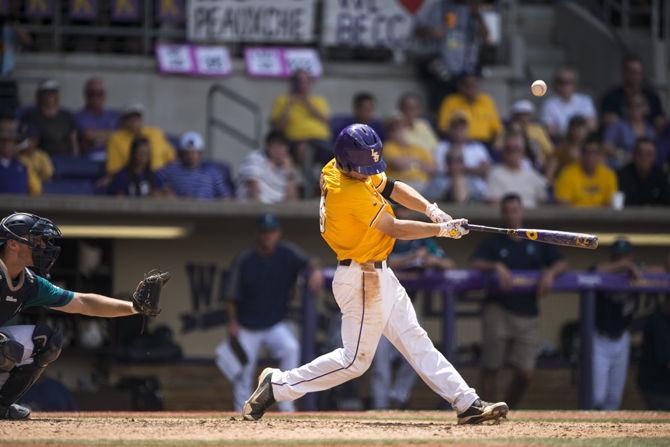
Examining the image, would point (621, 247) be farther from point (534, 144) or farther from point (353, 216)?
point (353, 216)

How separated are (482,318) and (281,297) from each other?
5.77 ft

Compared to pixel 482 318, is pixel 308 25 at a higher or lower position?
higher

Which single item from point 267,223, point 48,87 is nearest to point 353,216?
point 267,223

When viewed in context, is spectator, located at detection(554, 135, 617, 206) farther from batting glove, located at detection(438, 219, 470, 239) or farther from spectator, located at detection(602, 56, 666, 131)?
batting glove, located at detection(438, 219, 470, 239)

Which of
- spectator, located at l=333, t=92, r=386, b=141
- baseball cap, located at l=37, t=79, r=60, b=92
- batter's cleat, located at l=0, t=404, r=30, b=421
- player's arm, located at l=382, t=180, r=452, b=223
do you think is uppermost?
baseball cap, located at l=37, t=79, r=60, b=92

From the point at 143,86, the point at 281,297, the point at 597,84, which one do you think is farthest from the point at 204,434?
the point at 597,84

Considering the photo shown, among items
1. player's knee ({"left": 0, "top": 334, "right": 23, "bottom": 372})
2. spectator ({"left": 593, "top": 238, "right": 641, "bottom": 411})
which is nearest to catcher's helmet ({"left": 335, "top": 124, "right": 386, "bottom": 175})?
player's knee ({"left": 0, "top": 334, "right": 23, "bottom": 372})

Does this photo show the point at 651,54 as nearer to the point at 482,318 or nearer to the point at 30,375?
the point at 482,318

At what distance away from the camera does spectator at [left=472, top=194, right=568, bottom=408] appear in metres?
10.6

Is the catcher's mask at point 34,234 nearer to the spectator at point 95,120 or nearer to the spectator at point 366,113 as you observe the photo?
the spectator at point 95,120

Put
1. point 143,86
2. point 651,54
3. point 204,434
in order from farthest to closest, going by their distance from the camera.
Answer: point 651,54
point 143,86
point 204,434

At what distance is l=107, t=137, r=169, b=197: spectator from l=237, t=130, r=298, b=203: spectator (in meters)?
0.74

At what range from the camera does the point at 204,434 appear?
6.30 meters

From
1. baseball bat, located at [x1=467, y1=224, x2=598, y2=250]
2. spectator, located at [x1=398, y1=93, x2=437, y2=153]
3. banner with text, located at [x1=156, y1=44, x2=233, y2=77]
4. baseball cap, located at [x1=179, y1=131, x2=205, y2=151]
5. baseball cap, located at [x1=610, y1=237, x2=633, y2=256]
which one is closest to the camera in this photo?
baseball bat, located at [x1=467, y1=224, x2=598, y2=250]
